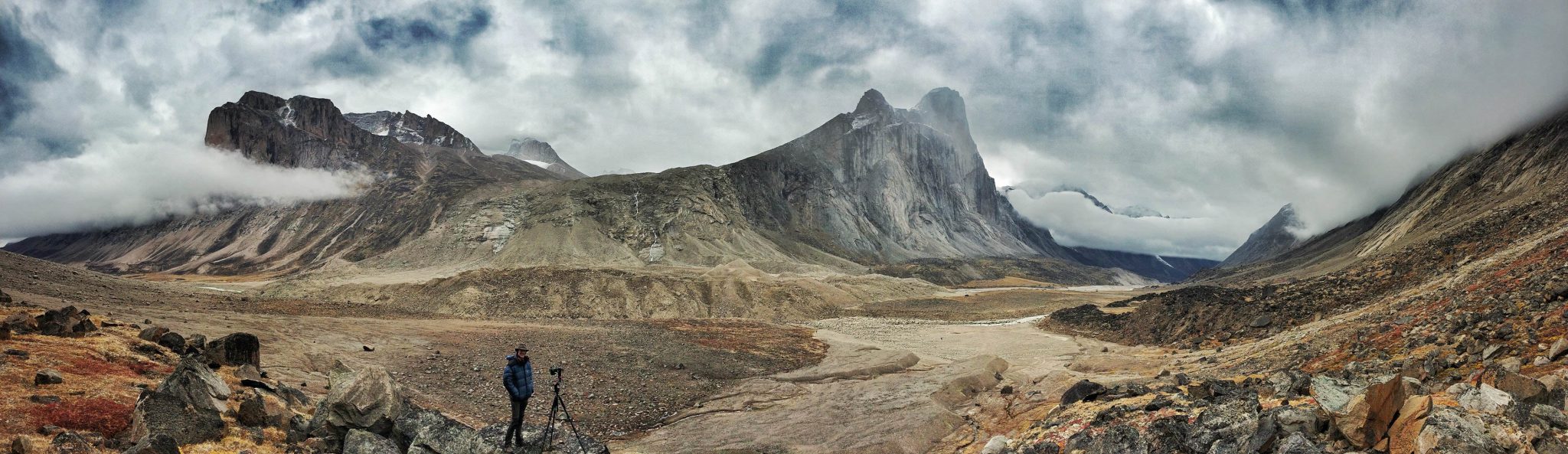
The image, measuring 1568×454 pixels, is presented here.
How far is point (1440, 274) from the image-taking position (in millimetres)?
30391

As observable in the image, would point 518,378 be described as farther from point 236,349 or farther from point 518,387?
point 236,349

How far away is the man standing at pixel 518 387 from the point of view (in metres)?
12.7

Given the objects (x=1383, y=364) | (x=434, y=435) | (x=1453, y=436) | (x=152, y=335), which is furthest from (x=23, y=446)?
(x=1383, y=364)

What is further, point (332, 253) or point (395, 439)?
point (332, 253)

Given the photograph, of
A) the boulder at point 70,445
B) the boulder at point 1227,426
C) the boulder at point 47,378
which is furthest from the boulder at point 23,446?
the boulder at point 1227,426

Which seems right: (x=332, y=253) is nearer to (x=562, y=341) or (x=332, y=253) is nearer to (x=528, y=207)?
(x=528, y=207)

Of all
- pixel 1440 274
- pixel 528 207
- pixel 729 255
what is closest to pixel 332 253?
pixel 528 207

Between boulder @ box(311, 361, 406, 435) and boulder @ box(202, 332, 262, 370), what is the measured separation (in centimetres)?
637

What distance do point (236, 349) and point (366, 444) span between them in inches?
361

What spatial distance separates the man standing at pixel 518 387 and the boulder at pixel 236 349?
376 inches

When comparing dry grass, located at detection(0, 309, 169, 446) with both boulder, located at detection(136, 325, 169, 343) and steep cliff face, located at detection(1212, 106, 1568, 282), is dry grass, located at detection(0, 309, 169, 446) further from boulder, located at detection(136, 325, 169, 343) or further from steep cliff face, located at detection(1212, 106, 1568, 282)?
steep cliff face, located at detection(1212, 106, 1568, 282)

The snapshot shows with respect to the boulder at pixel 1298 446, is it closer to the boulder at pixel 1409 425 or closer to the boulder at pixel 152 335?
the boulder at pixel 1409 425

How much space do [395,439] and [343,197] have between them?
200848 millimetres

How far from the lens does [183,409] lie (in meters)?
10.8
